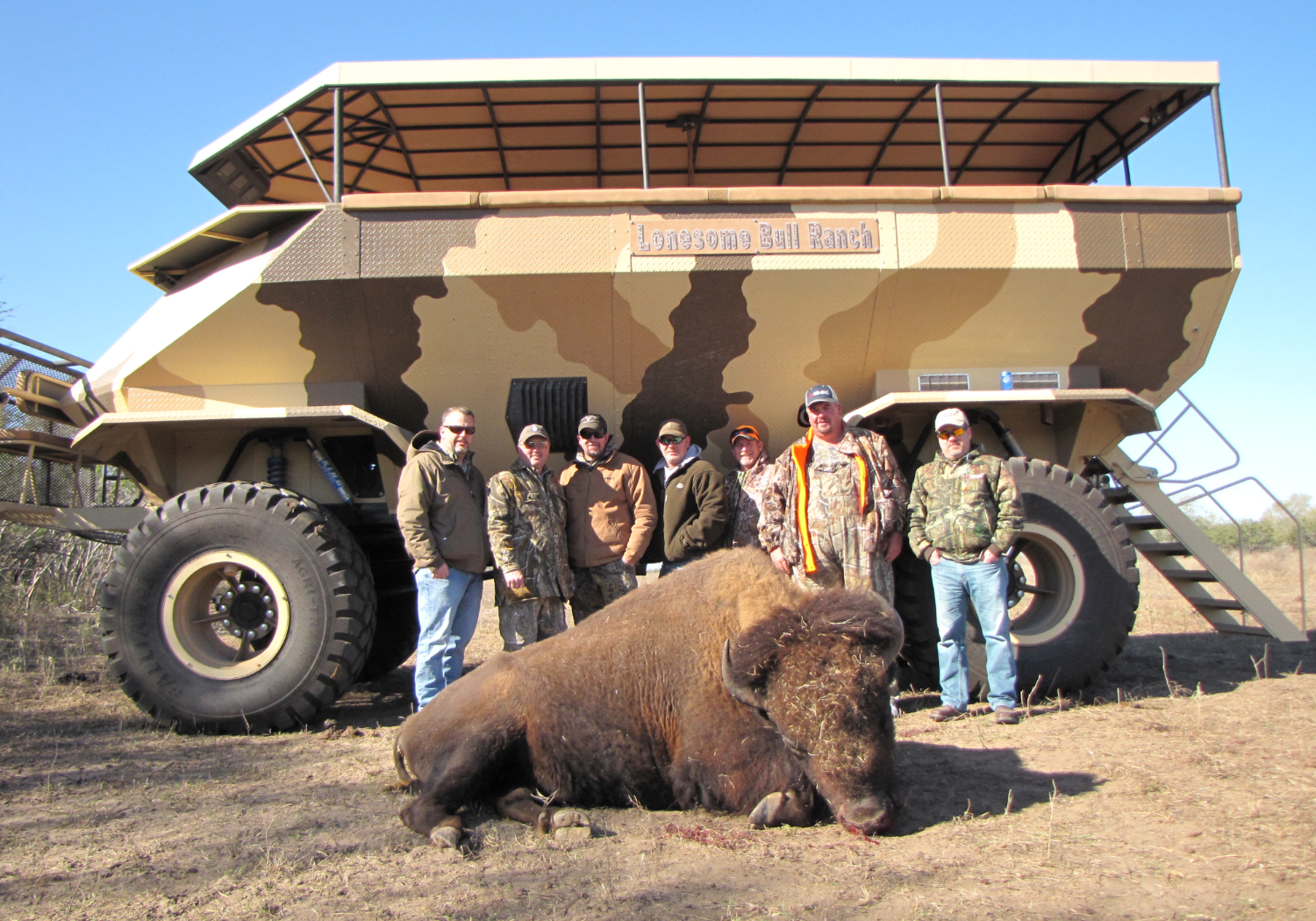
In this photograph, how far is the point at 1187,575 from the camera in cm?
588

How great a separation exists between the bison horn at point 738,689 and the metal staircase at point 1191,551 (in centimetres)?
395

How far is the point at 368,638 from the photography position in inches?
203

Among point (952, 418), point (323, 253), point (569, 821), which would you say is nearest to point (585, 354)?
point (323, 253)

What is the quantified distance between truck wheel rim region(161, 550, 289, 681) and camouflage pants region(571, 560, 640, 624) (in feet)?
5.69

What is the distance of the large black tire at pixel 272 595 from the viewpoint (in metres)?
5.00

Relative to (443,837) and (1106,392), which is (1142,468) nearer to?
(1106,392)

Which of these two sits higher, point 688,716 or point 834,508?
point 834,508

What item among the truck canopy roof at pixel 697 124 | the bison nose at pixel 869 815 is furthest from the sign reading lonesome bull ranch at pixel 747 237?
the bison nose at pixel 869 815

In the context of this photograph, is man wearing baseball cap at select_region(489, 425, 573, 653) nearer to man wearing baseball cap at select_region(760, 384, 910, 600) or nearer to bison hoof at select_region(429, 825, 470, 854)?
man wearing baseball cap at select_region(760, 384, 910, 600)

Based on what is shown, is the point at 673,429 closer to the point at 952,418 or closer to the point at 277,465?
the point at 952,418

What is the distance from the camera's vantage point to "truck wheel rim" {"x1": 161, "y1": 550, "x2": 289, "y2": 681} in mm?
5086

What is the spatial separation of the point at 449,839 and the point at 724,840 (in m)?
0.97

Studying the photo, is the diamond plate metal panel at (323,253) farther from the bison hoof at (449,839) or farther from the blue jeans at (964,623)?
the blue jeans at (964,623)

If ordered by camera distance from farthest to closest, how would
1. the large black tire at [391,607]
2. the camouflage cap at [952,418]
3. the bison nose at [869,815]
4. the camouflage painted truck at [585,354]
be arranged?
the large black tire at [391,607] → the camouflage painted truck at [585,354] → the camouflage cap at [952,418] → the bison nose at [869,815]
